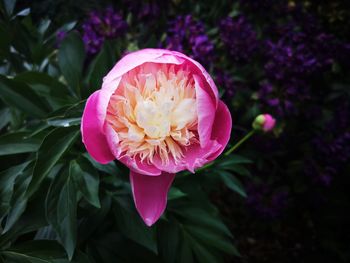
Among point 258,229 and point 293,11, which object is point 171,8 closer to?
point 293,11

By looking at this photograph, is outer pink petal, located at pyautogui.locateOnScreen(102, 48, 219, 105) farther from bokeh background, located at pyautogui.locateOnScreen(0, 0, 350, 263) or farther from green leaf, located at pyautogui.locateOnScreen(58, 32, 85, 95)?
green leaf, located at pyautogui.locateOnScreen(58, 32, 85, 95)

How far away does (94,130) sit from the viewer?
1.51 feet

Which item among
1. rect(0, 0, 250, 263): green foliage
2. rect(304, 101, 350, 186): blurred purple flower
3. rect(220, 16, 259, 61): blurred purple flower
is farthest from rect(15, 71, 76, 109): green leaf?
rect(304, 101, 350, 186): blurred purple flower

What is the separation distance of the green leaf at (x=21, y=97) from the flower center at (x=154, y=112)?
0.23 m

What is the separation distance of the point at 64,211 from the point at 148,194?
0.45ft

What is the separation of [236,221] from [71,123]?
120 centimetres

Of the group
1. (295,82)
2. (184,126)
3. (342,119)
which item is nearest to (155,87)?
(184,126)

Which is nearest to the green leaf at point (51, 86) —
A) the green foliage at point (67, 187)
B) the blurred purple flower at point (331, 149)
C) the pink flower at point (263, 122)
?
the green foliage at point (67, 187)

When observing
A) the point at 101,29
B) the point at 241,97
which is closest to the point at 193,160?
the point at 101,29

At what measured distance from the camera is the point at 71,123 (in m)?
0.53

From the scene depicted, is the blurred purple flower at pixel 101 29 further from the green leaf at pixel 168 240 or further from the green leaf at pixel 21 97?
the green leaf at pixel 168 240

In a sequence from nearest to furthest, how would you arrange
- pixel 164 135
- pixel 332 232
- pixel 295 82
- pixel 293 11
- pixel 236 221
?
pixel 164 135 < pixel 295 82 < pixel 293 11 < pixel 332 232 < pixel 236 221

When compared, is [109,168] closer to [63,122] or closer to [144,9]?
[63,122]

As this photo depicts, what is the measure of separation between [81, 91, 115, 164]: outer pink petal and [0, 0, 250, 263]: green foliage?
0.08 metres
